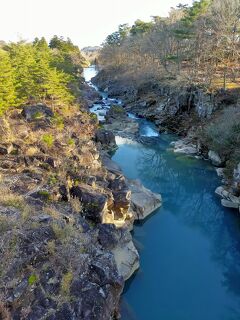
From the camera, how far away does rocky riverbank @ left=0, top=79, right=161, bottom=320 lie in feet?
41.5

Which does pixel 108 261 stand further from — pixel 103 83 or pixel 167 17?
pixel 103 83

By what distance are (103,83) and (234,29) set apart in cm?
4698

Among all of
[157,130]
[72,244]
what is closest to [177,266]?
[72,244]

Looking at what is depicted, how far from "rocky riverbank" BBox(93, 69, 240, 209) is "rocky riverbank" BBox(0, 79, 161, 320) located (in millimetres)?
8928

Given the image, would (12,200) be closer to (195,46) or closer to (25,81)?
(25,81)

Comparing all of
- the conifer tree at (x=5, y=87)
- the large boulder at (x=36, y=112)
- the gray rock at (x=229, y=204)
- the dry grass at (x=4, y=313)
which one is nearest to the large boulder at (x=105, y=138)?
the large boulder at (x=36, y=112)

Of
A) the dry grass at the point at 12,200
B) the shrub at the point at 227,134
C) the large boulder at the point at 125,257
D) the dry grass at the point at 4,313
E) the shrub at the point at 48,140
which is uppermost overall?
the dry grass at the point at 12,200

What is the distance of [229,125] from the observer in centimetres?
3253

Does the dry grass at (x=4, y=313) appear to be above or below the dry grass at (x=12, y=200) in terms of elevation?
below

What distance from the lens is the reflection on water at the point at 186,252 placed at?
17561 millimetres

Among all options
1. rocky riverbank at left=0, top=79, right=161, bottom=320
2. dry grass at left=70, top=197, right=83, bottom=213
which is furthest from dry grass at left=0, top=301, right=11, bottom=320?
dry grass at left=70, top=197, right=83, bottom=213

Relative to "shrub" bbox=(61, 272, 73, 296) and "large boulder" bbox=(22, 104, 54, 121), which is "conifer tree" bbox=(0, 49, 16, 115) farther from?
"shrub" bbox=(61, 272, 73, 296)

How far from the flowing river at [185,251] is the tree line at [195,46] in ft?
55.7

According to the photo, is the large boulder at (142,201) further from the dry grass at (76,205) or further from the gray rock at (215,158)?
the gray rock at (215,158)
